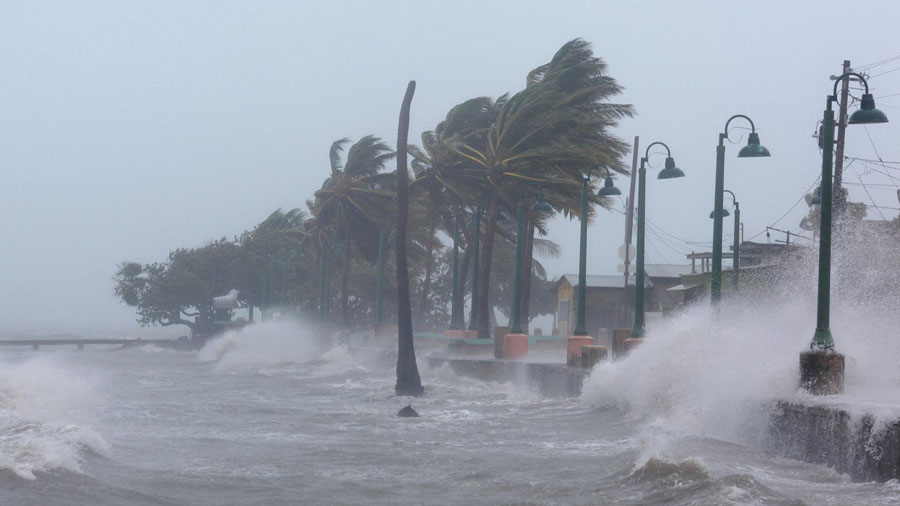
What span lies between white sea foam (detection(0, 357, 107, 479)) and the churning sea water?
0.11 feet

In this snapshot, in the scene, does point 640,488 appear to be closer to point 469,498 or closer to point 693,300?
point 469,498

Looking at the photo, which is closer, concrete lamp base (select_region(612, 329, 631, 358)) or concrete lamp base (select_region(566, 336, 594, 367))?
concrete lamp base (select_region(612, 329, 631, 358))

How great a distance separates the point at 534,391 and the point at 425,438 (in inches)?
383

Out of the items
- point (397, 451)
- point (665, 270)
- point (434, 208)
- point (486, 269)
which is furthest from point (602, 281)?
point (397, 451)

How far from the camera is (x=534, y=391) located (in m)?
23.8

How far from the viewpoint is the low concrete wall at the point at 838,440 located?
8.79 m

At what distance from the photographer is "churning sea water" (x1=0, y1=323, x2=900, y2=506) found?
9.01m

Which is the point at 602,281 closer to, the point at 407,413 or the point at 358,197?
the point at 358,197

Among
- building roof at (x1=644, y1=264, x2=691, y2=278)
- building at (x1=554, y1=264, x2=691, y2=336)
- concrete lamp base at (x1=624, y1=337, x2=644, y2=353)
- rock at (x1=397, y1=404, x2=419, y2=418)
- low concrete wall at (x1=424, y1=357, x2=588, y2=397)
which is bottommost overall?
rock at (x1=397, y1=404, x2=419, y2=418)

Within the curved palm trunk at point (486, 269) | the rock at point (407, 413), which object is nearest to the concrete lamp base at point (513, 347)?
the curved palm trunk at point (486, 269)

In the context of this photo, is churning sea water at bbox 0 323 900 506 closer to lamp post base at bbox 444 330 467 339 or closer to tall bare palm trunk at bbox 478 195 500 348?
tall bare palm trunk at bbox 478 195 500 348

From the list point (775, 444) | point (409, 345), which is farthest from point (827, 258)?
point (409, 345)

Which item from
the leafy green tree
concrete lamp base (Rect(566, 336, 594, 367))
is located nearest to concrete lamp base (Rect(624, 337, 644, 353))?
concrete lamp base (Rect(566, 336, 594, 367))

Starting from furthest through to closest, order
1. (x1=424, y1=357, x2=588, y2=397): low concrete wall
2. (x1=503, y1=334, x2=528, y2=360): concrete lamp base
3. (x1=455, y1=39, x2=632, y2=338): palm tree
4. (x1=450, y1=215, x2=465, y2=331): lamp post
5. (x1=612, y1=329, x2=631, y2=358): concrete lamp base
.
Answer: (x1=450, y1=215, x2=465, y2=331): lamp post
(x1=455, y1=39, x2=632, y2=338): palm tree
(x1=503, y1=334, x2=528, y2=360): concrete lamp base
(x1=612, y1=329, x2=631, y2=358): concrete lamp base
(x1=424, y1=357, x2=588, y2=397): low concrete wall
